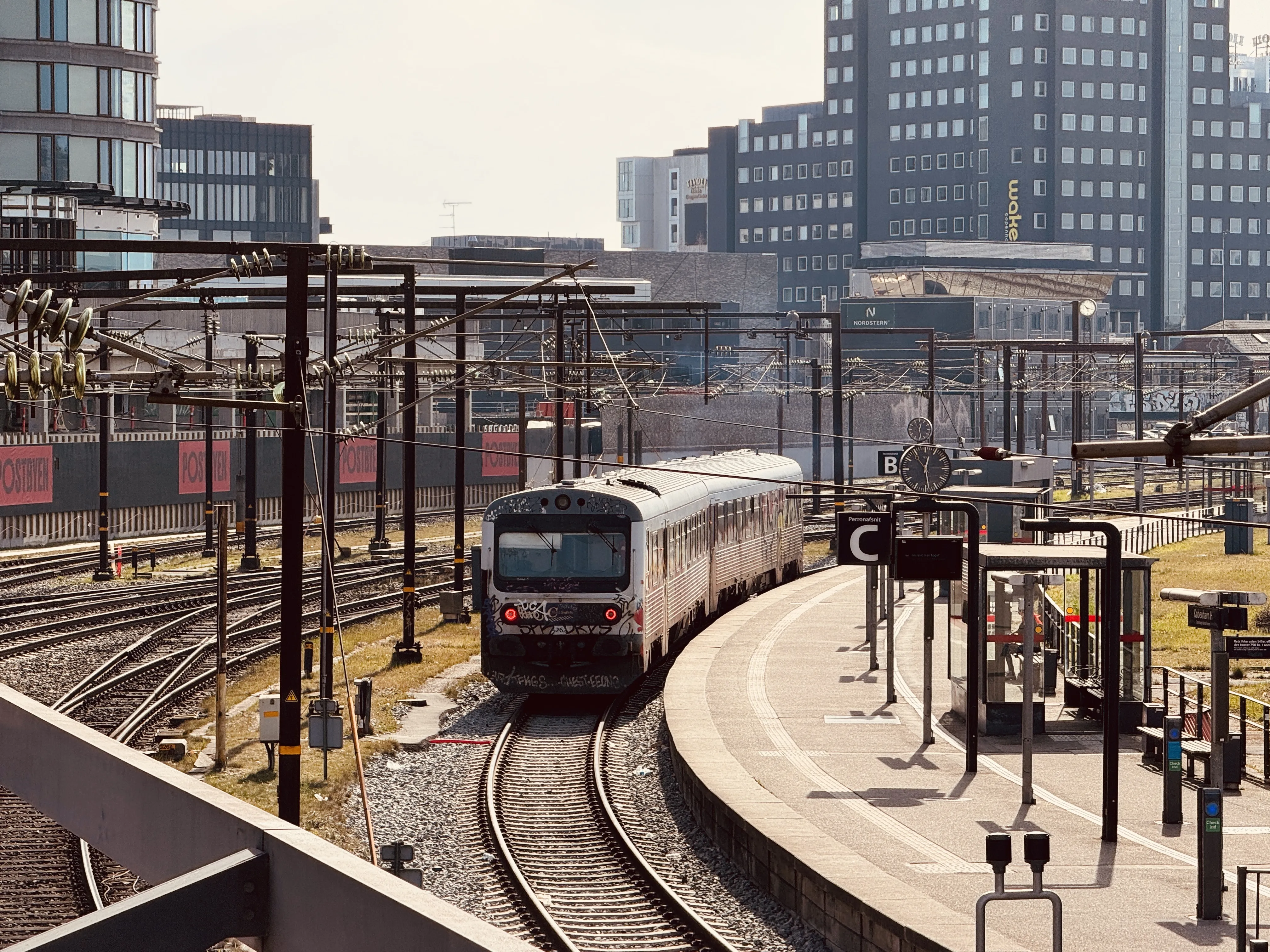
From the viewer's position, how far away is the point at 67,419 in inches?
2131

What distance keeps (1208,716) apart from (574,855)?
8.03 meters

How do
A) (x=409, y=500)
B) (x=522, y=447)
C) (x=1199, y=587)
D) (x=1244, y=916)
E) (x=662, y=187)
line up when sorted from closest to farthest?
(x=1244, y=916), (x=409, y=500), (x=1199, y=587), (x=522, y=447), (x=662, y=187)

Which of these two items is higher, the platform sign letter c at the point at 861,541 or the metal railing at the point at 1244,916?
the platform sign letter c at the point at 861,541

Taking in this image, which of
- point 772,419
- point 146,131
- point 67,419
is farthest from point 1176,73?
point 67,419

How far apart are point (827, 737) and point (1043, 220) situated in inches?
5065

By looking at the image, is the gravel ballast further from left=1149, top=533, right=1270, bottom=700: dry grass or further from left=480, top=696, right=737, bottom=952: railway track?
left=1149, top=533, right=1270, bottom=700: dry grass

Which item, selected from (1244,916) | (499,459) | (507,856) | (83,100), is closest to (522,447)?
(499,459)

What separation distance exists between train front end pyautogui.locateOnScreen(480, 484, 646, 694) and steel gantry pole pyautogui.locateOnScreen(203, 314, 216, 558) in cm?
858

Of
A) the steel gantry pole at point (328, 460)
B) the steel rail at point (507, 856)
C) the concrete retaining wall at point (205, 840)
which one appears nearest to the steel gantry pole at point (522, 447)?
the steel gantry pole at point (328, 460)

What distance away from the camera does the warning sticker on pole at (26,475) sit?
43.1 m

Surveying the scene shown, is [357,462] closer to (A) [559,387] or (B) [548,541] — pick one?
(A) [559,387]

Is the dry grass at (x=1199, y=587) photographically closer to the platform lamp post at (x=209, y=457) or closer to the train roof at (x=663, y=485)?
the train roof at (x=663, y=485)

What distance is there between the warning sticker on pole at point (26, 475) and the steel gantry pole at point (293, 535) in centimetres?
3055

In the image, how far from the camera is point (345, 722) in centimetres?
2028
